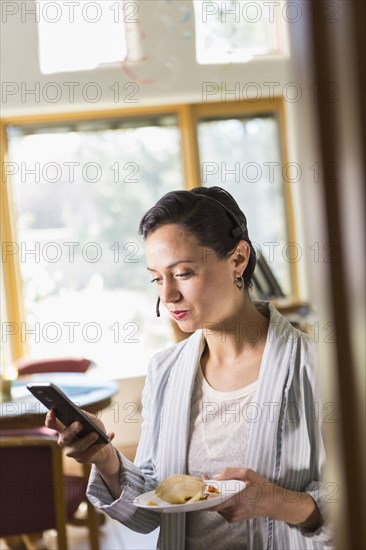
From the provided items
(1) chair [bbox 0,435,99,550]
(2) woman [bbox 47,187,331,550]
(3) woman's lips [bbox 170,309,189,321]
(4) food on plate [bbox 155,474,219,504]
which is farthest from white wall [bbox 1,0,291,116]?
(4) food on plate [bbox 155,474,219,504]

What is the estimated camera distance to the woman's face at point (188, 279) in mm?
1514

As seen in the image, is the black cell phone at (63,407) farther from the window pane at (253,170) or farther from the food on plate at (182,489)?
the window pane at (253,170)

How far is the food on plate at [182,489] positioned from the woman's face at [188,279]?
28cm

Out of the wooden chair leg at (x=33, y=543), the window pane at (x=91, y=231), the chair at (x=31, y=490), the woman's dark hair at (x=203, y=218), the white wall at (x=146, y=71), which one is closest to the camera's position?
the woman's dark hair at (x=203, y=218)

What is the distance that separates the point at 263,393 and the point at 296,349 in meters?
0.11

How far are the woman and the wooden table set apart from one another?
60.6 inches

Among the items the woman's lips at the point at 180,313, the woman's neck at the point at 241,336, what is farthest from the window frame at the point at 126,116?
the woman's lips at the point at 180,313

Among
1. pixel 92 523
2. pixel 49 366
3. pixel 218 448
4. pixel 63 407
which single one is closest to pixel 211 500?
pixel 218 448

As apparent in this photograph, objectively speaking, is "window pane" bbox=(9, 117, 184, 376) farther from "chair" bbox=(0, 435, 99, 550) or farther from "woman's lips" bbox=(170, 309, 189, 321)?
"woman's lips" bbox=(170, 309, 189, 321)

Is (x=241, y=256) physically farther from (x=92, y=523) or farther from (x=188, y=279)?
(x=92, y=523)

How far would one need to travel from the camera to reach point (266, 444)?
1.45 meters

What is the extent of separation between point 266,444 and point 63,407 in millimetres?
375

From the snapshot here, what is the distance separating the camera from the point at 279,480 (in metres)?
1.44

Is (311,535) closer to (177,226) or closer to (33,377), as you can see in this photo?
(177,226)
